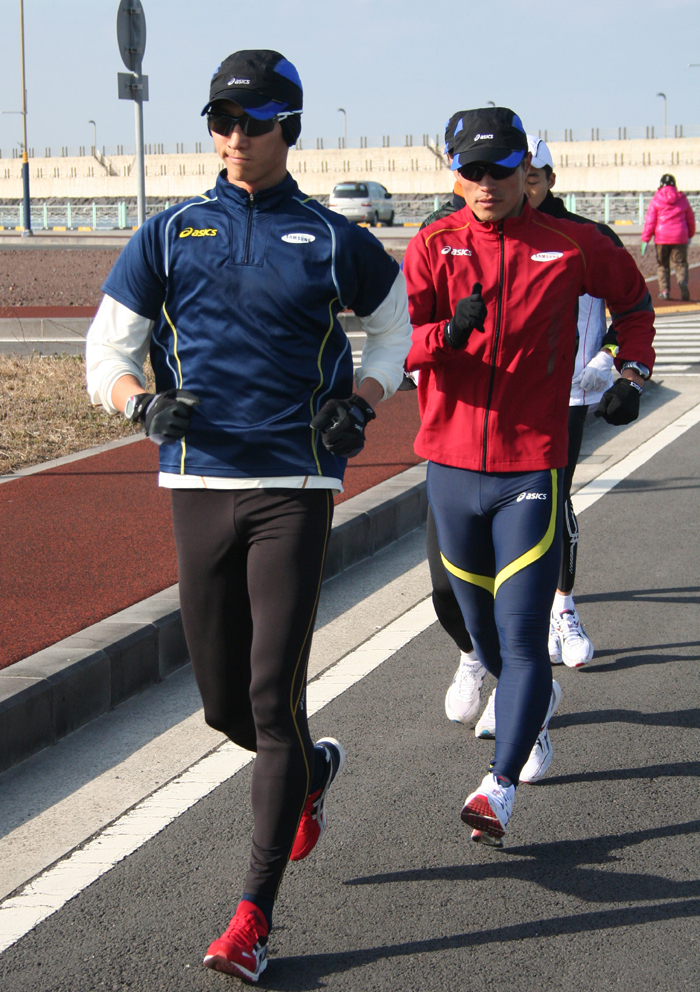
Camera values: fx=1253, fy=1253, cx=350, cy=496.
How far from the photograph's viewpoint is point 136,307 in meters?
3.03

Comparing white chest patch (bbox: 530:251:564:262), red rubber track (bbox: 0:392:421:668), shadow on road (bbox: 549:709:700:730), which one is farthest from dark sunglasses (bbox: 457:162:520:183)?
red rubber track (bbox: 0:392:421:668)

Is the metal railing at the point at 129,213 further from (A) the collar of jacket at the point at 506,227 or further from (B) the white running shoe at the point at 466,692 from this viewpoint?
(A) the collar of jacket at the point at 506,227

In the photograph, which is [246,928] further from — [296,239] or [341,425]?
[296,239]

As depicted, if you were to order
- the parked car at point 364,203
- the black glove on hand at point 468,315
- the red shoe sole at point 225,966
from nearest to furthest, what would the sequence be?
the red shoe sole at point 225,966 → the black glove on hand at point 468,315 → the parked car at point 364,203

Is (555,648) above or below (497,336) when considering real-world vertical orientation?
below

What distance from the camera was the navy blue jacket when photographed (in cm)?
295

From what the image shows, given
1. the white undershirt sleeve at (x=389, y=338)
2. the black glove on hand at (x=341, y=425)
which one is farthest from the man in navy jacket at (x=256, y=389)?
the white undershirt sleeve at (x=389, y=338)

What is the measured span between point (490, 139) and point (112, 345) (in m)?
1.25

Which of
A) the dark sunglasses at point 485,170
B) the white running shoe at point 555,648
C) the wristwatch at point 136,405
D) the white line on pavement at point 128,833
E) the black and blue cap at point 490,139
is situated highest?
the black and blue cap at point 490,139

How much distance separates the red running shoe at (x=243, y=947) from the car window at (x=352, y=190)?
47.4 metres

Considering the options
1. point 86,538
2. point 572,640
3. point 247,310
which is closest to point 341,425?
point 247,310

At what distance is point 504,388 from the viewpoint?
369 cm

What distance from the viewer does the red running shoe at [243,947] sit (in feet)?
9.27

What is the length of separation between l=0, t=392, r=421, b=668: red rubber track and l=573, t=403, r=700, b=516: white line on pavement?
125 cm
